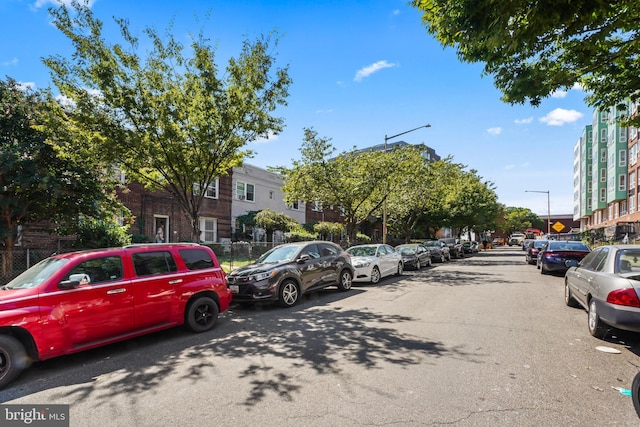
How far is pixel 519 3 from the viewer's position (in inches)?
193

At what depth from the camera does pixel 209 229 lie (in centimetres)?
2333

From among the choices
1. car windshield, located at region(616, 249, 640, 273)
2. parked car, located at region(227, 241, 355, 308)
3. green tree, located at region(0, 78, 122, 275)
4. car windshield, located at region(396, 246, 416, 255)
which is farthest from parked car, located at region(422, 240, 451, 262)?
green tree, located at region(0, 78, 122, 275)

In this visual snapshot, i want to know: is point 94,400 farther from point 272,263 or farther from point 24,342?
point 272,263

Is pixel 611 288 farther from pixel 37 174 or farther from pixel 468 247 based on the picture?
pixel 468 247

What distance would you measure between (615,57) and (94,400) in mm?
10919

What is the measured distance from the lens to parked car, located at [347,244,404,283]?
13.2 metres

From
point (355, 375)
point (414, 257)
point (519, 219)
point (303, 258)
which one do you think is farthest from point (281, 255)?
point (519, 219)

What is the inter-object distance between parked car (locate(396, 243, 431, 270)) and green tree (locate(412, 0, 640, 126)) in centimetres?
1013

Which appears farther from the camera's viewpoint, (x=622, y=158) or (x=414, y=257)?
(x=622, y=158)

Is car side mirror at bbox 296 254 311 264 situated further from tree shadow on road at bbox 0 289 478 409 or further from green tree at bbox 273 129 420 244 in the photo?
green tree at bbox 273 129 420 244

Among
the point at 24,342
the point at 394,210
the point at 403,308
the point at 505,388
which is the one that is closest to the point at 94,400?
the point at 24,342

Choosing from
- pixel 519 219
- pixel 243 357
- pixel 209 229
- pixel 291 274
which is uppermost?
pixel 519 219

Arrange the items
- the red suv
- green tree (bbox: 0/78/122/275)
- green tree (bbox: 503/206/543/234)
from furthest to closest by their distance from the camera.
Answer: green tree (bbox: 503/206/543/234), green tree (bbox: 0/78/122/275), the red suv

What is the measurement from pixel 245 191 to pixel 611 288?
2256 centimetres
